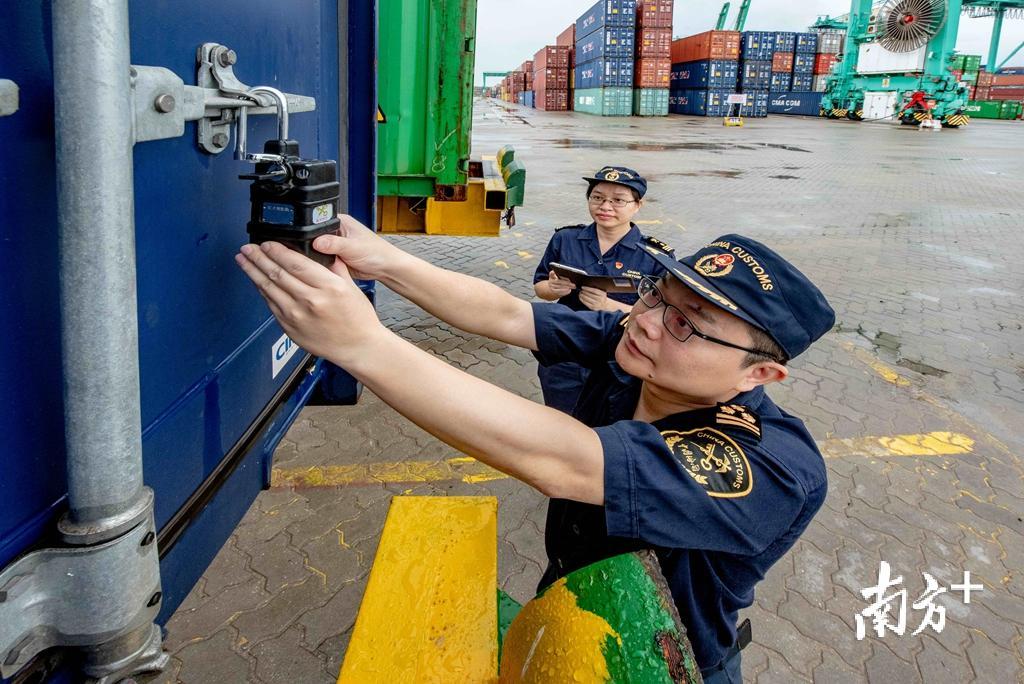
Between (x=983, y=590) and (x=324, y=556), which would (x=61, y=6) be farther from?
(x=983, y=590)

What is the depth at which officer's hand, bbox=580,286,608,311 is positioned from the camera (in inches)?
129

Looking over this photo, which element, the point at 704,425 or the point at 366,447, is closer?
the point at 704,425

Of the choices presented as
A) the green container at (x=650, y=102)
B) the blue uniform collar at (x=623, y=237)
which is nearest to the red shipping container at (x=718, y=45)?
the green container at (x=650, y=102)

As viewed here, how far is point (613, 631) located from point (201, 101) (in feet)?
3.76

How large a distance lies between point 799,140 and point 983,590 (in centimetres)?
2561

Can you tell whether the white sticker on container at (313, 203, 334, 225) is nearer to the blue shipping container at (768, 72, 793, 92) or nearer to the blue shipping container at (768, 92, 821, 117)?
the blue shipping container at (768, 72, 793, 92)

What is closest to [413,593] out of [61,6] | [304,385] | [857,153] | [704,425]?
[704,425]

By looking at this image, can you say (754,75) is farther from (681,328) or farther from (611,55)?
(681,328)

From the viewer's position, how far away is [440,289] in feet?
6.55

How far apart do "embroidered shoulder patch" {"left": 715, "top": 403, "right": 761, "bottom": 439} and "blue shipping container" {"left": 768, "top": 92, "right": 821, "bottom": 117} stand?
49.1 metres

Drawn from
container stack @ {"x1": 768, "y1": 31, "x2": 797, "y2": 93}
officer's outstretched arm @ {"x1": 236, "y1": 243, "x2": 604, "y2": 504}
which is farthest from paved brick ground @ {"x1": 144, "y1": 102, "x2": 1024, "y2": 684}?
container stack @ {"x1": 768, "y1": 31, "x2": 797, "y2": 93}

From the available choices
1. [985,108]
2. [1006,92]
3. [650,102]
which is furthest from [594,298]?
[1006,92]

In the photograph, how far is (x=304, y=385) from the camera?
2.47 meters

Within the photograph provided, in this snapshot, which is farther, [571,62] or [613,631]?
[571,62]
